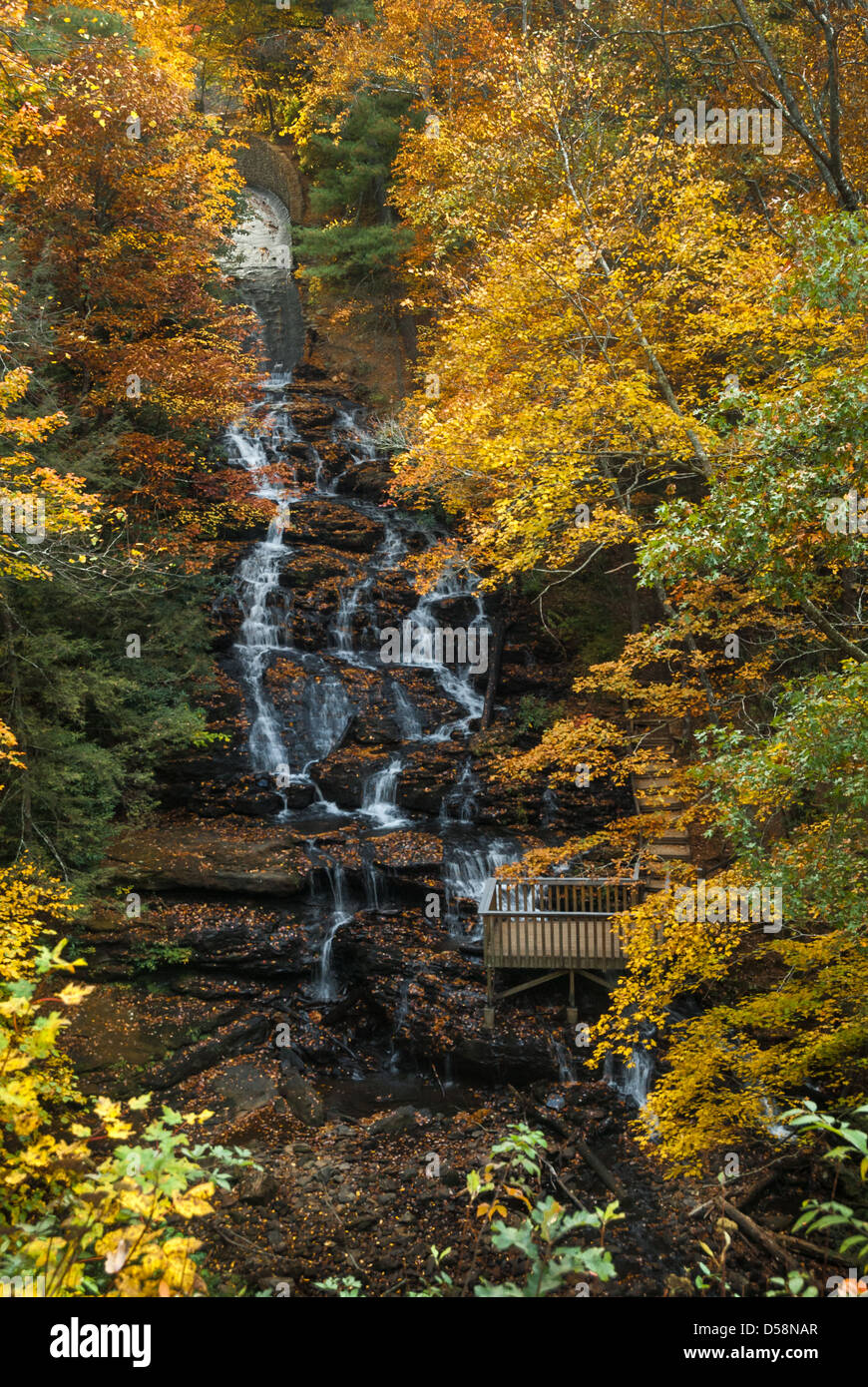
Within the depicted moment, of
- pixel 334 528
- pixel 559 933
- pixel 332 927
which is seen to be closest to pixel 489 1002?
pixel 559 933

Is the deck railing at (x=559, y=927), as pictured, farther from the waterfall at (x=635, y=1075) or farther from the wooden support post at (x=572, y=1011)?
the waterfall at (x=635, y=1075)

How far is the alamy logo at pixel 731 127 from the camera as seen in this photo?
512 inches

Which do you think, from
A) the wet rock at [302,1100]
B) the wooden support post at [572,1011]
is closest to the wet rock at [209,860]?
the wet rock at [302,1100]

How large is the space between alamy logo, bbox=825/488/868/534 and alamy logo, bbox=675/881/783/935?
2751 mm

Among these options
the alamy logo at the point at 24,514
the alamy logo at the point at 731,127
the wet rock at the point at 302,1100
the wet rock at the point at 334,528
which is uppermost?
Result: the alamy logo at the point at 731,127

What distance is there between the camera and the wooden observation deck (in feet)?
34.8

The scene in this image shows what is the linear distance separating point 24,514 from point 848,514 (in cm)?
793

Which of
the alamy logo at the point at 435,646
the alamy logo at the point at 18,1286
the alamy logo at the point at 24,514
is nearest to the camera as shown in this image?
the alamy logo at the point at 18,1286

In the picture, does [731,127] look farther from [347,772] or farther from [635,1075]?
[635,1075]

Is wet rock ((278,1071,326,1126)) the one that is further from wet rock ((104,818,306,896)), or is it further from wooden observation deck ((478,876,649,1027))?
wet rock ((104,818,306,896))

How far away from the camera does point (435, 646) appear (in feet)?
60.1

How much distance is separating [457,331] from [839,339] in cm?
643

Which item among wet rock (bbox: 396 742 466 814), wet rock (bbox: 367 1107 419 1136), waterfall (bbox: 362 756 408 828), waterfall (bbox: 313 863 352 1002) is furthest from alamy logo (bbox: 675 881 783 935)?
wet rock (bbox: 396 742 466 814)

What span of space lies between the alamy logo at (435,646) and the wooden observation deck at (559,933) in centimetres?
779
